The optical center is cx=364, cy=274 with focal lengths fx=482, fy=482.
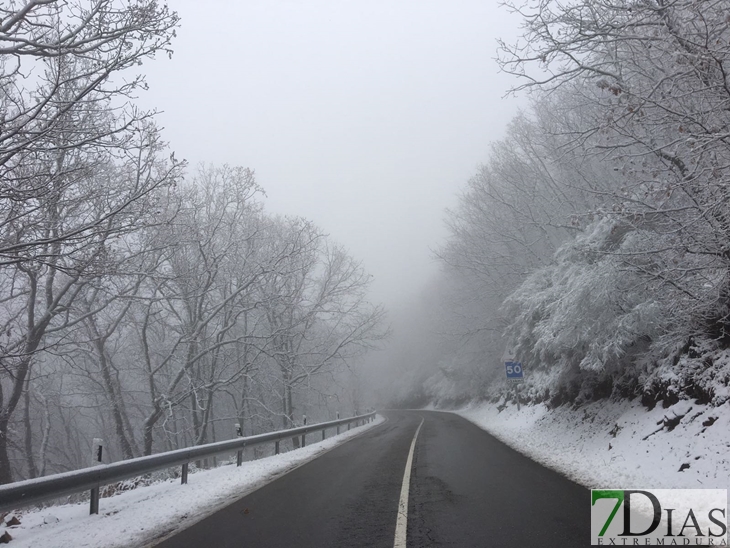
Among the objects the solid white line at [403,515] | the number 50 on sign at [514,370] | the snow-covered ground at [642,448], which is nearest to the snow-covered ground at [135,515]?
the solid white line at [403,515]

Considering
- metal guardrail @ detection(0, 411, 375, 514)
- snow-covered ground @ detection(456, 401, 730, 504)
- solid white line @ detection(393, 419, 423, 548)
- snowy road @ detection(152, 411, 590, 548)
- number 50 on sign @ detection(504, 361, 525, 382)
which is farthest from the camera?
number 50 on sign @ detection(504, 361, 525, 382)

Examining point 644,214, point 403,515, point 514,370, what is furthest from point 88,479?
point 514,370

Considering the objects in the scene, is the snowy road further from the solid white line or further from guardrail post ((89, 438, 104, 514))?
guardrail post ((89, 438, 104, 514))

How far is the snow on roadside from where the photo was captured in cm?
643

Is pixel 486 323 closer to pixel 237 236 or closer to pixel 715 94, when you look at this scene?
pixel 237 236

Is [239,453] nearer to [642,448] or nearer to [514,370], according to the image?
[642,448]

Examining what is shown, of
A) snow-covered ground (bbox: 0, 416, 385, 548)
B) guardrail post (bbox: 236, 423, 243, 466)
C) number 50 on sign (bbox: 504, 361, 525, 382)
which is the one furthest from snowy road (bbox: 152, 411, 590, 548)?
number 50 on sign (bbox: 504, 361, 525, 382)

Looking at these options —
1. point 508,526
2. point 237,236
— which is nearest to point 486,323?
point 237,236

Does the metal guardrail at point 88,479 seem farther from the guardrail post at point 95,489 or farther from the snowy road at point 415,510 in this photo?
the snowy road at point 415,510

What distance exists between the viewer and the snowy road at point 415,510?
507 cm

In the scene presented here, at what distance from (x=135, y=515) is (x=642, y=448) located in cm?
798

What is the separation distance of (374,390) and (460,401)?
152 ft

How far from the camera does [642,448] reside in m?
8.09

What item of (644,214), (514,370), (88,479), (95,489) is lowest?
(95,489)
